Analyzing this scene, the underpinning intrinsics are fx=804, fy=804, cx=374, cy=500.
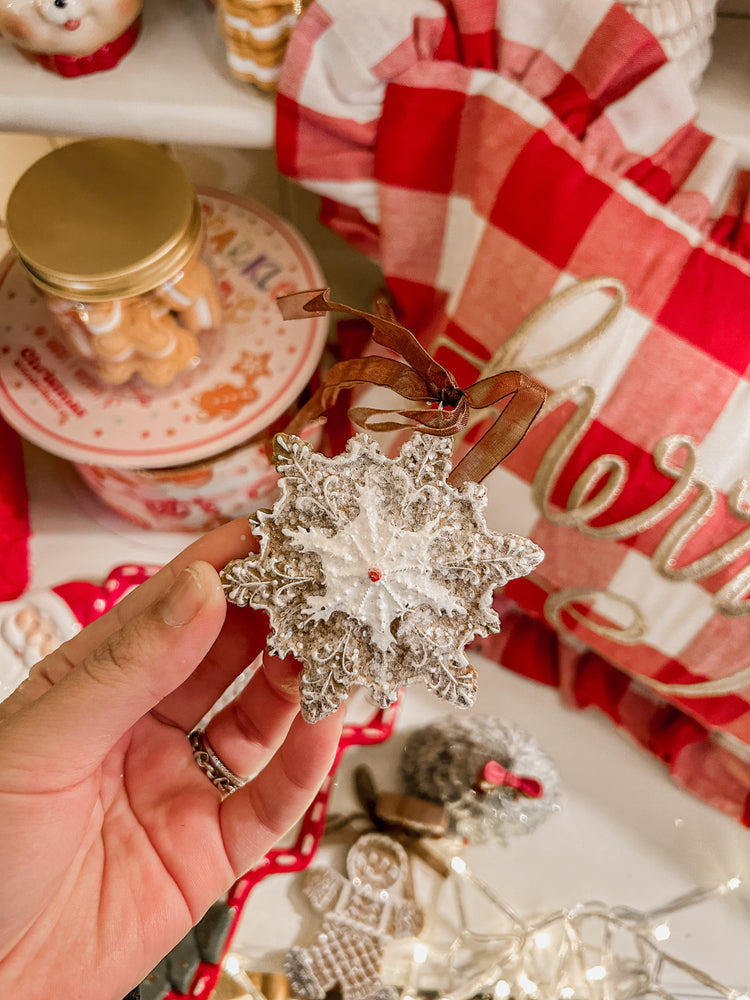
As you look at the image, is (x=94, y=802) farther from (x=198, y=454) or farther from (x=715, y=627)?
(x=715, y=627)

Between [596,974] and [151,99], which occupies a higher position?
[151,99]

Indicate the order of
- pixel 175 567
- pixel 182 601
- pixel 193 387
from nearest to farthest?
1. pixel 182 601
2. pixel 175 567
3. pixel 193 387

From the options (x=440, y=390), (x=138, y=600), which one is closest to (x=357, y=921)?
(x=138, y=600)

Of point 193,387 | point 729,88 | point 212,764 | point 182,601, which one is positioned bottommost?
point 212,764

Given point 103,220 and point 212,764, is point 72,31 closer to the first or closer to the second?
point 103,220

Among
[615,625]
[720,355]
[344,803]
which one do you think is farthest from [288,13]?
[344,803]
